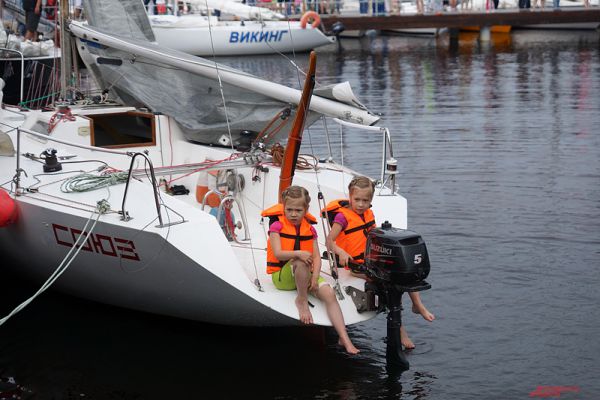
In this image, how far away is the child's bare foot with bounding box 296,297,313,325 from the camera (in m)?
6.71

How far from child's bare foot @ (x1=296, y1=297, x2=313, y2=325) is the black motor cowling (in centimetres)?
53

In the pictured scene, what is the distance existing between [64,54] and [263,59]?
70.6 feet

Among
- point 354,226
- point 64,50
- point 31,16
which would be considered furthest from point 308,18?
point 354,226

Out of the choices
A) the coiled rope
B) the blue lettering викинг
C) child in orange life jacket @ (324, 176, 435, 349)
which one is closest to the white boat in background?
the blue lettering викинг

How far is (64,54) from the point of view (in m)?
10.9

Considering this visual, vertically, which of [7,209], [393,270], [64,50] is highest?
[64,50]

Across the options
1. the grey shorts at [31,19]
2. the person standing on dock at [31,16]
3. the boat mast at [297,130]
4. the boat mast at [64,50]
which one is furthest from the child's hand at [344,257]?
the grey shorts at [31,19]

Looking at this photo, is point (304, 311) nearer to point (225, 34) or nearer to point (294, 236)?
point (294, 236)

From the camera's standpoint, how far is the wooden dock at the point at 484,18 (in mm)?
34500

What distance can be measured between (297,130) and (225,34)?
1004 inches

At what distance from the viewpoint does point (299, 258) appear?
6770 millimetres

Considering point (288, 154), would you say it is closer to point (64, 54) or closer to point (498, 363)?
point (498, 363)

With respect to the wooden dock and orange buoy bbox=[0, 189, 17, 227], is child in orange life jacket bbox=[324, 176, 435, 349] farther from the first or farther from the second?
the wooden dock

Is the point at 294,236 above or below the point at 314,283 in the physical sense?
above
